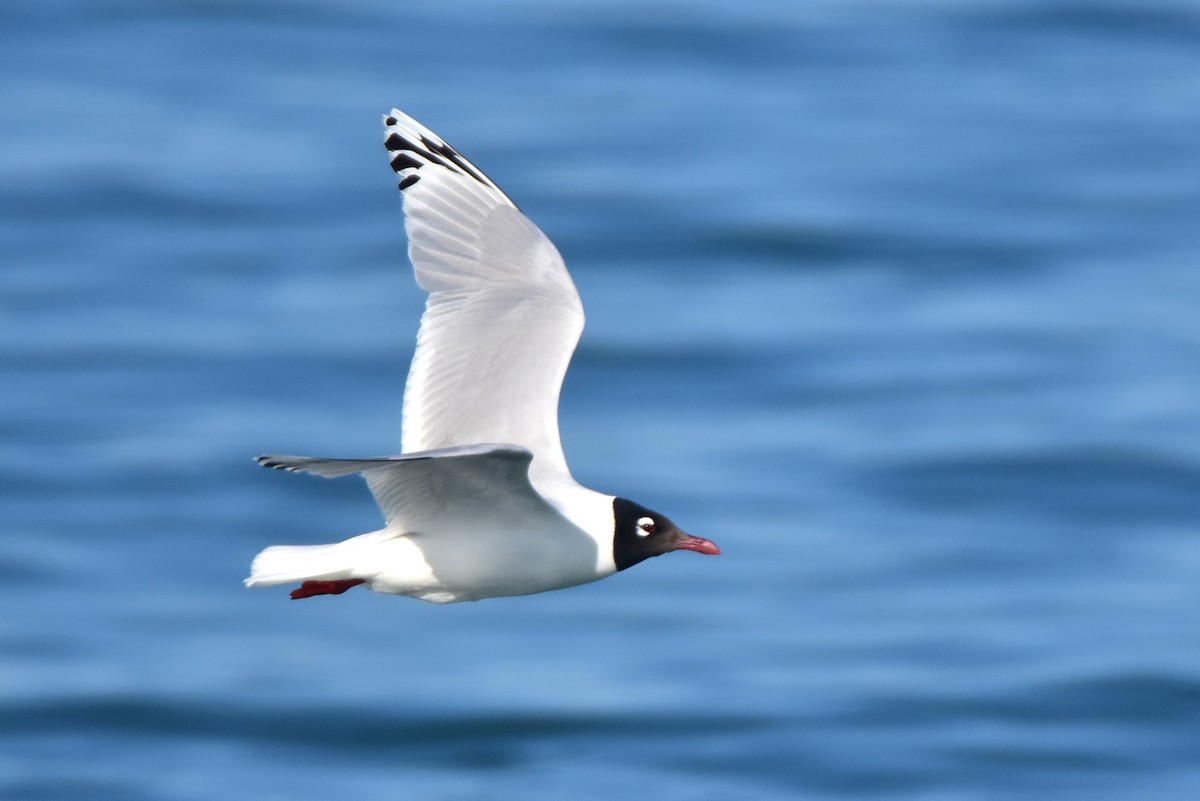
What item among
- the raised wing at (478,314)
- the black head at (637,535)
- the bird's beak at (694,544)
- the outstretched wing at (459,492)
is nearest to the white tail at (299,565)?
the outstretched wing at (459,492)

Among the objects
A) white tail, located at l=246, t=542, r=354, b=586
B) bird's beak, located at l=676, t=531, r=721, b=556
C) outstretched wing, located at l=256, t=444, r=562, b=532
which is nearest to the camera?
outstretched wing, located at l=256, t=444, r=562, b=532

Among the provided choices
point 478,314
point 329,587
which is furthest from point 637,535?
point 478,314

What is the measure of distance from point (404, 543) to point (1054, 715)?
27.7ft

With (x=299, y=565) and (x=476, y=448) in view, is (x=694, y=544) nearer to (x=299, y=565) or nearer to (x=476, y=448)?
(x=299, y=565)

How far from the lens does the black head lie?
309 inches

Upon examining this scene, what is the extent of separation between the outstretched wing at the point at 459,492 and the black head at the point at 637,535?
28cm

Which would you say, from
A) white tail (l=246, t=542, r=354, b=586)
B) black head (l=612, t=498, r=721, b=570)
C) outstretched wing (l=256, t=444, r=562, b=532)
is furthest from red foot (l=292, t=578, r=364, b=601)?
black head (l=612, t=498, r=721, b=570)

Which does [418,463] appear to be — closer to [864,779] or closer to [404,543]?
[404,543]

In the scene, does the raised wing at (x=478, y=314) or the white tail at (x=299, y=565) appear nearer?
the white tail at (x=299, y=565)

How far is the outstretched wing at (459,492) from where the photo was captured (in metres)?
7.16

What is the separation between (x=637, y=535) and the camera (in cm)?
789

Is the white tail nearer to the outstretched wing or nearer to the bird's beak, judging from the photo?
the outstretched wing

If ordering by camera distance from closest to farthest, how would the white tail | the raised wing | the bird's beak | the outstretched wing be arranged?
the outstretched wing → the white tail → the bird's beak → the raised wing

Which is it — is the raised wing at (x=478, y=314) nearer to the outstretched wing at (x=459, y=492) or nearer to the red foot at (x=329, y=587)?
the outstretched wing at (x=459, y=492)
